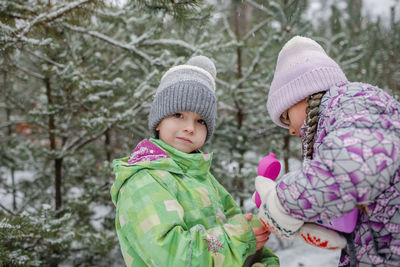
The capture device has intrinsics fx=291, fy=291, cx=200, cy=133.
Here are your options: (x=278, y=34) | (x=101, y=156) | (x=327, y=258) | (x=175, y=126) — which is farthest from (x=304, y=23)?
(x=101, y=156)

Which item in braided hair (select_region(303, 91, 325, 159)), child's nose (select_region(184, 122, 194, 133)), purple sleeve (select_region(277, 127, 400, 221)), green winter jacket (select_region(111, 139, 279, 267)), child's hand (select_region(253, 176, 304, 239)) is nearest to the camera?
purple sleeve (select_region(277, 127, 400, 221))

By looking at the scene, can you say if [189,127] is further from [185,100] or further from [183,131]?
[185,100]

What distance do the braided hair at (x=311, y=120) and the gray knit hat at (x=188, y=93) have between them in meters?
0.64

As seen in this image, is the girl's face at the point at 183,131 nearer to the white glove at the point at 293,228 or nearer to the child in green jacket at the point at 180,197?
the child in green jacket at the point at 180,197

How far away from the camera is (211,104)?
1919 mm

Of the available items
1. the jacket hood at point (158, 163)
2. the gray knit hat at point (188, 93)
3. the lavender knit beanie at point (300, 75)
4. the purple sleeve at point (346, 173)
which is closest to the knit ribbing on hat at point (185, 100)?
the gray knit hat at point (188, 93)

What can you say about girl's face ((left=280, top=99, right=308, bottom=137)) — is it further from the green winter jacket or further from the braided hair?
the green winter jacket

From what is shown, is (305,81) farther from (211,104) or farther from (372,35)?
(372,35)

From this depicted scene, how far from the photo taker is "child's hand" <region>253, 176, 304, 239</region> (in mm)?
1219

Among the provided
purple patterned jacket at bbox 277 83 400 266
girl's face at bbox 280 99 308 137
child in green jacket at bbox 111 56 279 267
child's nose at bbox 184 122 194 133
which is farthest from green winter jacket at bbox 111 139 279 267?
girl's face at bbox 280 99 308 137

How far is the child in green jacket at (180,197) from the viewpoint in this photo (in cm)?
134

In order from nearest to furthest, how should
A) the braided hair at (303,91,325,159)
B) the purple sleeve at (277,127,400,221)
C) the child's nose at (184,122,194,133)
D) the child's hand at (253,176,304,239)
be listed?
1. the purple sleeve at (277,127,400,221)
2. the child's hand at (253,176,304,239)
3. the braided hair at (303,91,325,159)
4. the child's nose at (184,122,194,133)

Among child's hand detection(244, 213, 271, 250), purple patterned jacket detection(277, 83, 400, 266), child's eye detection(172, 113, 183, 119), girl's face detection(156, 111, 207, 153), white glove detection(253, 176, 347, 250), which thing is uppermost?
child's eye detection(172, 113, 183, 119)

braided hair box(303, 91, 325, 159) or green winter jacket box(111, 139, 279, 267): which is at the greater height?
braided hair box(303, 91, 325, 159)
